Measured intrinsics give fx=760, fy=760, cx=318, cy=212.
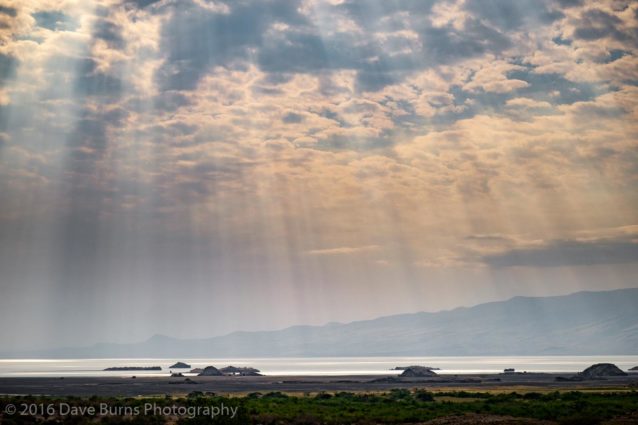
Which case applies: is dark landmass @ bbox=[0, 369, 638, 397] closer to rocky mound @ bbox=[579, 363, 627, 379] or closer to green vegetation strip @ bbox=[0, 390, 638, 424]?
rocky mound @ bbox=[579, 363, 627, 379]

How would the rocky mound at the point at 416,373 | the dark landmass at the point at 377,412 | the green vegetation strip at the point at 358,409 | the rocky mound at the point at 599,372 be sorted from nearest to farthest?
the dark landmass at the point at 377,412 < the green vegetation strip at the point at 358,409 < the rocky mound at the point at 599,372 < the rocky mound at the point at 416,373

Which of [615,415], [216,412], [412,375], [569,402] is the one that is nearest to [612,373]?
[412,375]

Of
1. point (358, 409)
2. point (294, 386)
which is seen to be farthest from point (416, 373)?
point (358, 409)

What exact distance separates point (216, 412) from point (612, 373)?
364ft

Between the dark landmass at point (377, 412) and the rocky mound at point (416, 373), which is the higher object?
the rocky mound at point (416, 373)

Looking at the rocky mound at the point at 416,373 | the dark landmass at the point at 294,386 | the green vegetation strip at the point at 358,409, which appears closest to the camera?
the green vegetation strip at the point at 358,409

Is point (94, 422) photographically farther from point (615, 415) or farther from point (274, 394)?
point (615, 415)

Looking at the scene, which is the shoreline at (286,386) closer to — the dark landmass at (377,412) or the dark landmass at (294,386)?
the dark landmass at (294,386)

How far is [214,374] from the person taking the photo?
187000 millimetres

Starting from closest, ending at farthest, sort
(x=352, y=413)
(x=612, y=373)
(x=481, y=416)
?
(x=481, y=416)
(x=352, y=413)
(x=612, y=373)

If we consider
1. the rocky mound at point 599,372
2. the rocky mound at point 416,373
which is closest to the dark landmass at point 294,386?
the rocky mound at point 599,372

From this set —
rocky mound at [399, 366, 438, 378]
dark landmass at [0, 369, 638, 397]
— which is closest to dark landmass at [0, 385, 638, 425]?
dark landmass at [0, 369, 638, 397]

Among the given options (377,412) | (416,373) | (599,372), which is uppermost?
(416,373)

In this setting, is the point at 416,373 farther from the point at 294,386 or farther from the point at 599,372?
the point at 294,386
